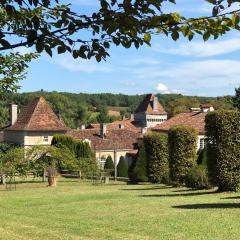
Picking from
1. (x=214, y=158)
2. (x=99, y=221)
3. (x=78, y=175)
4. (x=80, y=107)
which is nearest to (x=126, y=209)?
(x=99, y=221)

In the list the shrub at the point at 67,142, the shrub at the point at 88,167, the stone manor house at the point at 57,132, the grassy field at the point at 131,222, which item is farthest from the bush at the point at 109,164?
the grassy field at the point at 131,222

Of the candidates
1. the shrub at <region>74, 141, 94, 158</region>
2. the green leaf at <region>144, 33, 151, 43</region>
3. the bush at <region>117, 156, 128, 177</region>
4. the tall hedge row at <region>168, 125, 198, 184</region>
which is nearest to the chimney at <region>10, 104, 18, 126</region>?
the shrub at <region>74, 141, 94, 158</region>

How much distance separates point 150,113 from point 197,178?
78.8 metres

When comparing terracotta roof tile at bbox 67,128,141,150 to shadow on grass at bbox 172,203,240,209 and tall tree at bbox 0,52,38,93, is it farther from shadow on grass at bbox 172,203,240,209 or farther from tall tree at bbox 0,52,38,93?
tall tree at bbox 0,52,38,93

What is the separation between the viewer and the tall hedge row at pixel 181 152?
107 ft

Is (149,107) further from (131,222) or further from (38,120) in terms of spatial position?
(131,222)

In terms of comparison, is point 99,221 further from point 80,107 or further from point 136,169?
point 80,107

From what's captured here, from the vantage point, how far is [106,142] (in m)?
63.9

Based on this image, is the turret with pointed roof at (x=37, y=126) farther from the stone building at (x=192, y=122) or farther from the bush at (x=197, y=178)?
the bush at (x=197, y=178)

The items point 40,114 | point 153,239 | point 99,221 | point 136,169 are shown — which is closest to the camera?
point 153,239

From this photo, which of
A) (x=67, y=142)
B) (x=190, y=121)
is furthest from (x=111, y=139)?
(x=190, y=121)

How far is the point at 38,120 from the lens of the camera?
205 feet

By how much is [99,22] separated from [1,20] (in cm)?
434

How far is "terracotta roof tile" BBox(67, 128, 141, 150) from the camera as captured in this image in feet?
208
